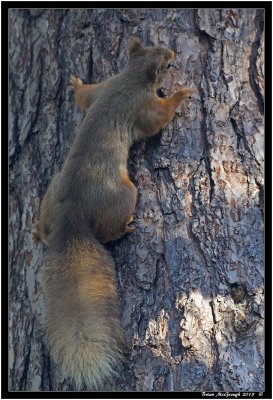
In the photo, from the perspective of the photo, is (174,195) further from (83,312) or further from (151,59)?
(151,59)

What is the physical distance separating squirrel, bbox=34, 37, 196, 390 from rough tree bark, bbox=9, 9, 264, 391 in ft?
0.27

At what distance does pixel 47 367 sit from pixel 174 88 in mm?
2038

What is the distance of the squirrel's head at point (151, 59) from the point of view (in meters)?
4.62

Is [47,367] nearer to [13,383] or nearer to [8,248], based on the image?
[13,383]

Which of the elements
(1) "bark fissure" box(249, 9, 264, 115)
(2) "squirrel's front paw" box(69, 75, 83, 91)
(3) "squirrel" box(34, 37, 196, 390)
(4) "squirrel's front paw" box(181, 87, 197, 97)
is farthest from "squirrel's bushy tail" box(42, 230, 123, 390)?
(1) "bark fissure" box(249, 9, 264, 115)

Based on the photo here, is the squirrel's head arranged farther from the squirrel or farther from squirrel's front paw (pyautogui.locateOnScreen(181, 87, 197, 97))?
squirrel's front paw (pyautogui.locateOnScreen(181, 87, 197, 97))

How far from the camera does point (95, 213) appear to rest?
14.0 feet

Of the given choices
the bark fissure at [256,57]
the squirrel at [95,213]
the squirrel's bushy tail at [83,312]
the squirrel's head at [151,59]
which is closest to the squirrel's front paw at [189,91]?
the squirrel at [95,213]

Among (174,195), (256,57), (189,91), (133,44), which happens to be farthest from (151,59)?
(174,195)

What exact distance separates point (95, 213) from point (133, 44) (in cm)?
129

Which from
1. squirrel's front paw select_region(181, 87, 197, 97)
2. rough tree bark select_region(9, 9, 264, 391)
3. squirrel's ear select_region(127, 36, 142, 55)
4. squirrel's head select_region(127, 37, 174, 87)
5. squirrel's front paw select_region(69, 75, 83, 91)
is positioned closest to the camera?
rough tree bark select_region(9, 9, 264, 391)

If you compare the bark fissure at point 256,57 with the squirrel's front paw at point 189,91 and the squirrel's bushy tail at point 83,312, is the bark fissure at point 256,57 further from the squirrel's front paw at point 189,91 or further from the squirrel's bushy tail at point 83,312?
the squirrel's bushy tail at point 83,312

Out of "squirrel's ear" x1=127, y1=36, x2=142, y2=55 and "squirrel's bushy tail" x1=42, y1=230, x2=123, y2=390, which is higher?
"squirrel's ear" x1=127, y1=36, x2=142, y2=55

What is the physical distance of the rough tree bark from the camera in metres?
3.82
